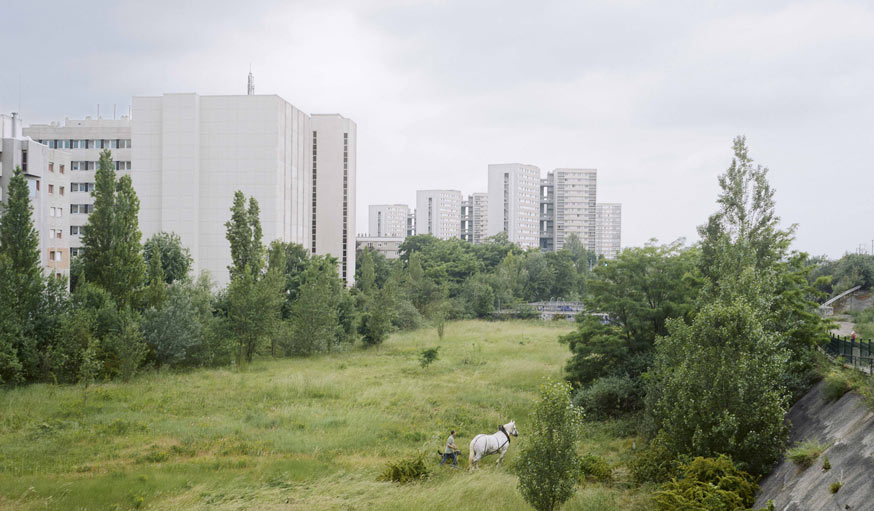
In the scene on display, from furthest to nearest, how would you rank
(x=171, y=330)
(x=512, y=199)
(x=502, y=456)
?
(x=512, y=199) → (x=171, y=330) → (x=502, y=456)

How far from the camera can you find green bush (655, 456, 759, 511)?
13.2 meters

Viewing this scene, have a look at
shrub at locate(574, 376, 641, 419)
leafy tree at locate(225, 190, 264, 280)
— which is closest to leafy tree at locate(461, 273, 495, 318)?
leafy tree at locate(225, 190, 264, 280)

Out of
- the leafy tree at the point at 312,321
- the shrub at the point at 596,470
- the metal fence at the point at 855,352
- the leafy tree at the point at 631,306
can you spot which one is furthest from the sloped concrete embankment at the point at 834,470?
the leafy tree at the point at 312,321

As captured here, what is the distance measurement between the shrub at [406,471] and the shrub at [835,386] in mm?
12672

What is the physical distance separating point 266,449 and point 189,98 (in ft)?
198

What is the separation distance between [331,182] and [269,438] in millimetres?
70400

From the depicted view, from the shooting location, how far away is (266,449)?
67.3 feet

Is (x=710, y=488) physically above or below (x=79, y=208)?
below

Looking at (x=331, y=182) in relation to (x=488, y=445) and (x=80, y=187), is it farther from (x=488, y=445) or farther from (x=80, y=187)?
(x=488, y=445)

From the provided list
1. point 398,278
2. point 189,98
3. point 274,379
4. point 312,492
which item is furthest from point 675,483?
point 189,98

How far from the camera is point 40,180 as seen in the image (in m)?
42.1

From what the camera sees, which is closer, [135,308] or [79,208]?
[135,308]

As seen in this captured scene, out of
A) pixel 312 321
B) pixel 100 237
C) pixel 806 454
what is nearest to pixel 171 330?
pixel 100 237

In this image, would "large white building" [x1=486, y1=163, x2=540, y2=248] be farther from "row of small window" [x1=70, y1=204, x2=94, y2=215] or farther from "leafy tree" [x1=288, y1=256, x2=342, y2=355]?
"leafy tree" [x1=288, y1=256, x2=342, y2=355]
